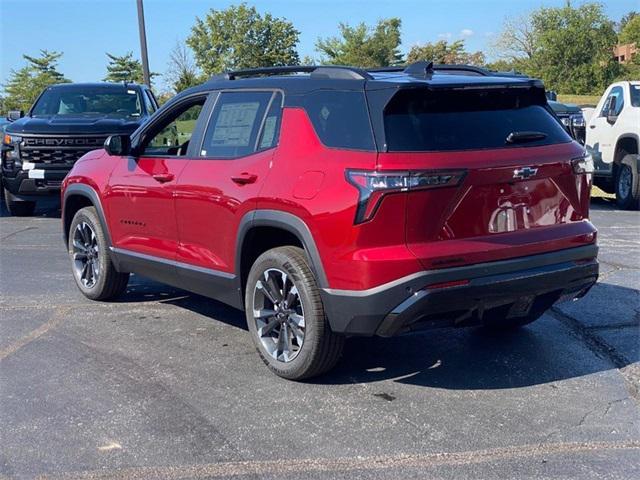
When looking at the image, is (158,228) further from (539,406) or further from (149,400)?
(539,406)

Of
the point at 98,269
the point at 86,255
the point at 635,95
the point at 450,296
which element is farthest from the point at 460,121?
the point at 635,95

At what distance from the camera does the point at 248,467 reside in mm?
3520

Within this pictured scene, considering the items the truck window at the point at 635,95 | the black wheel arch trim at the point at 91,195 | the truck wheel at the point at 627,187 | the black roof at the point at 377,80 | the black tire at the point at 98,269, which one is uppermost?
the black roof at the point at 377,80

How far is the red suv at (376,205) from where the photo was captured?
3.93 metres

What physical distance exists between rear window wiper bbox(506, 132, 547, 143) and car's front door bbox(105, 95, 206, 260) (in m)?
2.23

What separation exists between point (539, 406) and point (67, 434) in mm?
2495

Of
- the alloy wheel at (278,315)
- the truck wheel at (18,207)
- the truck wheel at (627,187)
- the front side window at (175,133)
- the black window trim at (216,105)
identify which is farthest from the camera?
the truck wheel at (627,187)

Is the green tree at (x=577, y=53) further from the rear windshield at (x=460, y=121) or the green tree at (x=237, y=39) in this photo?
the rear windshield at (x=460, y=121)

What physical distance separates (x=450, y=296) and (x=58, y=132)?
8.51 meters

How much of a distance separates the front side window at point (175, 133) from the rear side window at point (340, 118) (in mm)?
1336

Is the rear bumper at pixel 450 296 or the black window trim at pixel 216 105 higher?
the black window trim at pixel 216 105

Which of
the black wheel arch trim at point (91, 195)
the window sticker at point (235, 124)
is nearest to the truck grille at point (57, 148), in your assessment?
the black wheel arch trim at point (91, 195)

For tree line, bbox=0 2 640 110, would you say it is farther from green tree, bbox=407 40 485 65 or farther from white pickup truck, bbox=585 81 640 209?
white pickup truck, bbox=585 81 640 209

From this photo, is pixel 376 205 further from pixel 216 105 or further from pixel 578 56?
pixel 578 56
